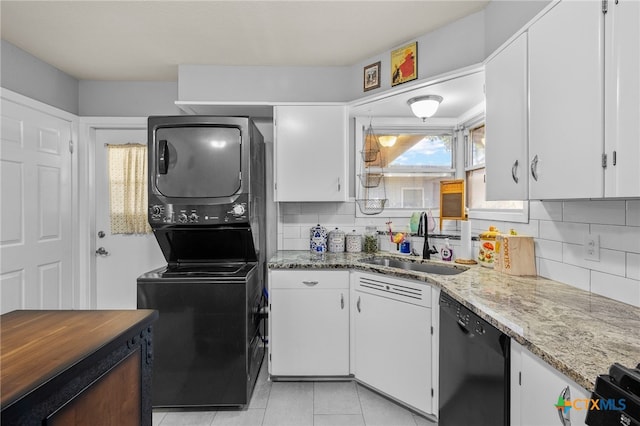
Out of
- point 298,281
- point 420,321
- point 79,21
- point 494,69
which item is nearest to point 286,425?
point 298,281

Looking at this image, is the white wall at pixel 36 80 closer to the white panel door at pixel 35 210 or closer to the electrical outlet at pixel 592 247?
the white panel door at pixel 35 210

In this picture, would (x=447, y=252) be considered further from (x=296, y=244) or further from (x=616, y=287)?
(x=296, y=244)

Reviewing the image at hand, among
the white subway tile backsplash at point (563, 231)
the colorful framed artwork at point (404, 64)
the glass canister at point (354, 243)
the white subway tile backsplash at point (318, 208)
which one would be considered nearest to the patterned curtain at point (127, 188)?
the white subway tile backsplash at point (318, 208)

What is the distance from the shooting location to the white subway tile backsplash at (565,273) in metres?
1.48

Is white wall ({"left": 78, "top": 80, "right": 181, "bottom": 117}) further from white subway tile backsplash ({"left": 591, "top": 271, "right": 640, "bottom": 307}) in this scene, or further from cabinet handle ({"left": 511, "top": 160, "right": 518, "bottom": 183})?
white subway tile backsplash ({"left": 591, "top": 271, "right": 640, "bottom": 307})

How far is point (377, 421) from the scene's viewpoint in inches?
76.9

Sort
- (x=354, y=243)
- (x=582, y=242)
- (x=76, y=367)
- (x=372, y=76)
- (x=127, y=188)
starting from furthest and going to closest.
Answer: (x=127, y=188) → (x=354, y=243) → (x=372, y=76) → (x=582, y=242) → (x=76, y=367)

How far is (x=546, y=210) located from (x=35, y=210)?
11.6 ft

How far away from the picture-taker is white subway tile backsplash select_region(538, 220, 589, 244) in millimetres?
1512

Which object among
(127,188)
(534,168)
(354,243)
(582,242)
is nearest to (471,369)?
(582,242)

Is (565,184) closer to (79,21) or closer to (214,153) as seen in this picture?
(214,153)

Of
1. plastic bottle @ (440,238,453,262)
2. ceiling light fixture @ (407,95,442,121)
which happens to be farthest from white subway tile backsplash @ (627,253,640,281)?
ceiling light fixture @ (407,95,442,121)

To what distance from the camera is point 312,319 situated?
2322mm

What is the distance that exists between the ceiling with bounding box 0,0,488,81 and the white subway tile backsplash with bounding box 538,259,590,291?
1.54 meters
